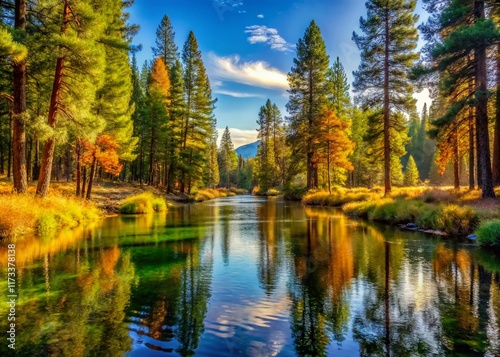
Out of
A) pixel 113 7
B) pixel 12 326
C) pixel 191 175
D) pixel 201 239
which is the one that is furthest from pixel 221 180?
pixel 12 326

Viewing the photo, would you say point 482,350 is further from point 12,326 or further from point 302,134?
point 302,134

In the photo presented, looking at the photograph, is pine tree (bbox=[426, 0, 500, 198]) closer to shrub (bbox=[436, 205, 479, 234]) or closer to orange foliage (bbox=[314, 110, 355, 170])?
shrub (bbox=[436, 205, 479, 234])

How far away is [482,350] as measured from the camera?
4.51 metres

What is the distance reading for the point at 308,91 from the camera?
38938 millimetres

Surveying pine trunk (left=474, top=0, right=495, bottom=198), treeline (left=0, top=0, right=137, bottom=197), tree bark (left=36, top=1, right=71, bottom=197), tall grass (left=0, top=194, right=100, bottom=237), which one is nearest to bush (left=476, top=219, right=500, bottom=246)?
pine trunk (left=474, top=0, right=495, bottom=198)

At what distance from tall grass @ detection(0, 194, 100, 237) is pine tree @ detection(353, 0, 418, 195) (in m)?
20.5

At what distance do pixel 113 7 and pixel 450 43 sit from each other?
74.9 feet

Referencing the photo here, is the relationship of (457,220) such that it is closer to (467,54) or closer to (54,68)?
(467,54)

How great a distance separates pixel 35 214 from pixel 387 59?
24505 millimetres

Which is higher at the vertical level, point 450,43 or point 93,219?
point 450,43

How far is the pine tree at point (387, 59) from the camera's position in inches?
938

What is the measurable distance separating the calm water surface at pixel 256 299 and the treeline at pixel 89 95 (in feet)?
23.9

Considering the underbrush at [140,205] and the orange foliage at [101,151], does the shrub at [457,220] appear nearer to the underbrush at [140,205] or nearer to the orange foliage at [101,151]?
the underbrush at [140,205]

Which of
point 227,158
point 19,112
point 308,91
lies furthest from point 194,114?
point 227,158
